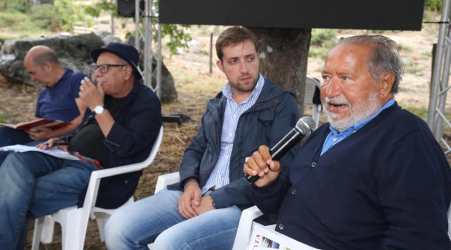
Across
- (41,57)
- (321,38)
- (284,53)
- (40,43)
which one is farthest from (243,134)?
(321,38)

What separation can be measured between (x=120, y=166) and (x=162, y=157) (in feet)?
8.40

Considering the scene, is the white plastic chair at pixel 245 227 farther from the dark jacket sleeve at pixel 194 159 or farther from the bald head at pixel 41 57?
the bald head at pixel 41 57

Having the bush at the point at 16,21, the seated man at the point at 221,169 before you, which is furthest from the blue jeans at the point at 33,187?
the bush at the point at 16,21

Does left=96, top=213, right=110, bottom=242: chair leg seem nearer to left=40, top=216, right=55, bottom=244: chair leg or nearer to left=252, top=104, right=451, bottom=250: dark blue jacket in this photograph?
left=40, top=216, right=55, bottom=244: chair leg

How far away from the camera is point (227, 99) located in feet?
8.43

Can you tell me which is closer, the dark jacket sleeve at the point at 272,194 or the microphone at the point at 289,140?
the microphone at the point at 289,140

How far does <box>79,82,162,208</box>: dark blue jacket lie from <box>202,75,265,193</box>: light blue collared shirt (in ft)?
1.62

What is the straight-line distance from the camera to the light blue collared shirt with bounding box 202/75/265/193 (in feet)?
8.13

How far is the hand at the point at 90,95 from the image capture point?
277cm

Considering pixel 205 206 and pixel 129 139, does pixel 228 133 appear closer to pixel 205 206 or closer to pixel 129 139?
pixel 205 206

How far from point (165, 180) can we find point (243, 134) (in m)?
0.55

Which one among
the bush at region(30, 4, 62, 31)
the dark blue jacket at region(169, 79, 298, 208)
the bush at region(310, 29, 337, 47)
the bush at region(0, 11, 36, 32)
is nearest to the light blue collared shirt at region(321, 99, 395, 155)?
the dark blue jacket at region(169, 79, 298, 208)

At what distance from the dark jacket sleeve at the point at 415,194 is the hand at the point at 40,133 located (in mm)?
2203

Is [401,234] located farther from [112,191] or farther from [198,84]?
[198,84]
